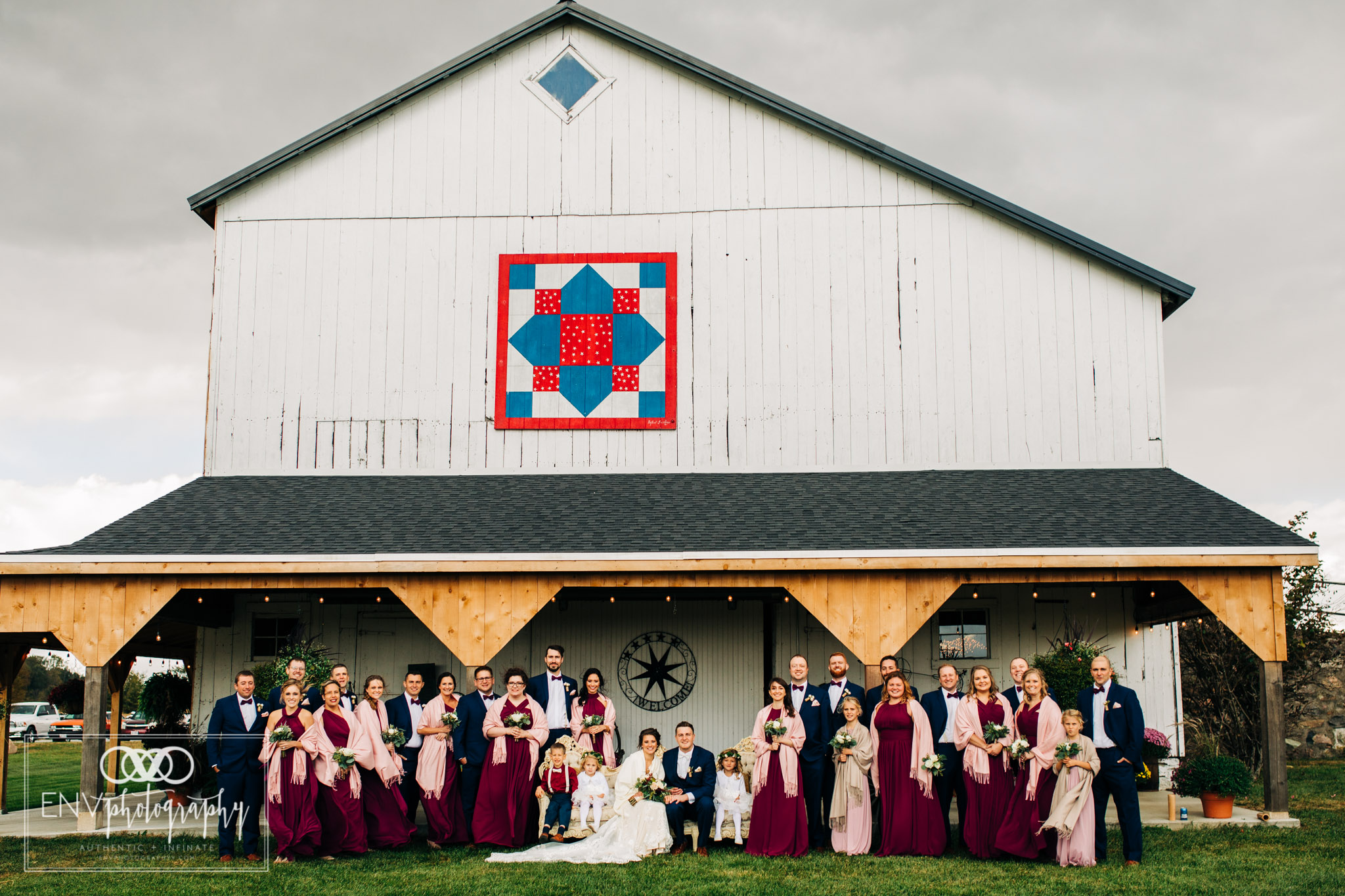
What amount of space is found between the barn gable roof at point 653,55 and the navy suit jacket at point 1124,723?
758 centimetres

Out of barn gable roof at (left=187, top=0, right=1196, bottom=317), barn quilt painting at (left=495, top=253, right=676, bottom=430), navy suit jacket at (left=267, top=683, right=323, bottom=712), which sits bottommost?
navy suit jacket at (left=267, top=683, right=323, bottom=712)

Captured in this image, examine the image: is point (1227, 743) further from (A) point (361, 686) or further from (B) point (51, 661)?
(B) point (51, 661)

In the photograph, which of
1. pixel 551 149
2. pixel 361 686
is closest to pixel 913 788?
pixel 361 686

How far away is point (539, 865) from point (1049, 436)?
9.22 meters

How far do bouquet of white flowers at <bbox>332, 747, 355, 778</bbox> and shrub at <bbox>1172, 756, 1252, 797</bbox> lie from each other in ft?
28.6

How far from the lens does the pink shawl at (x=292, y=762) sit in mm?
10328

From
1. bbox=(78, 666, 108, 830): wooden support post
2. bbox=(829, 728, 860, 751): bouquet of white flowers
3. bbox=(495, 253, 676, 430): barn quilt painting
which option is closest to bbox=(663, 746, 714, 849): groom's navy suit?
Answer: bbox=(829, 728, 860, 751): bouquet of white flowers

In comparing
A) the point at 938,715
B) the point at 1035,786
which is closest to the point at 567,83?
the point at 938,715

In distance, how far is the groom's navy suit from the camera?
10797mm

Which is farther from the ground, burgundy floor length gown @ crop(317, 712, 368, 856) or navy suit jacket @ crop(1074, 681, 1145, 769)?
navy suit jacket @ crop(1074, 681, 1145, 769)

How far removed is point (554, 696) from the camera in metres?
12.0

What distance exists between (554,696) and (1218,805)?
23.3ft

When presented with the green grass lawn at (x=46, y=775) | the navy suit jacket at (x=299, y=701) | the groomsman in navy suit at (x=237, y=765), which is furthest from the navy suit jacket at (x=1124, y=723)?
the green grass lawn at (x=46, y=775)

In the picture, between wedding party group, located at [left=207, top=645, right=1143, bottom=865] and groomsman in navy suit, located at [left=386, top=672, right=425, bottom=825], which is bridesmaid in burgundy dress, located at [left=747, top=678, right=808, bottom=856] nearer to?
wedding party group, located at [left=207, top=645, right=1143, bottom=865]
